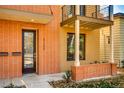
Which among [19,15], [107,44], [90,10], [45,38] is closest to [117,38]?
[107,44]

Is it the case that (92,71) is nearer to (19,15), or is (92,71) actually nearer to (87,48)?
(87,48)

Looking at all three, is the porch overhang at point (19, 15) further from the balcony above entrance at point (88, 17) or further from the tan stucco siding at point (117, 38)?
the tan stucco siding at point (117, 38)

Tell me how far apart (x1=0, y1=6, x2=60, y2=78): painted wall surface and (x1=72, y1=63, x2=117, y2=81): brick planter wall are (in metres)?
1.89

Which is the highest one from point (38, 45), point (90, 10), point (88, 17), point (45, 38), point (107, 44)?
point (90, 10)

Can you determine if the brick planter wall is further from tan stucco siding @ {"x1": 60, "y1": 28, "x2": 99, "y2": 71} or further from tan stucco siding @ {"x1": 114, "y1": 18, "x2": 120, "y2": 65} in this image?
tan stucco siding @ {"x1": 114, "y1": 18, "x2": 120, "y2": 65}

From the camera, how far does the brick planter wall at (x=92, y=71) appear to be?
6941mm

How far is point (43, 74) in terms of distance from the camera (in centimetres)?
827

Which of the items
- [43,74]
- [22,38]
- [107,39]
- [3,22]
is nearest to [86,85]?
[43,74]

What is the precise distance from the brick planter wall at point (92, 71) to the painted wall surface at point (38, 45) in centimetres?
189

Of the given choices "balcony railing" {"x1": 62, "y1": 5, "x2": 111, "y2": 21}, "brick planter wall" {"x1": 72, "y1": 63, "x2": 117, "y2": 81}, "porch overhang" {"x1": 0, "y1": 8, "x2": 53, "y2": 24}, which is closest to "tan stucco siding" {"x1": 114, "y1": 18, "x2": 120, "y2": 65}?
"balcony railing" {"x1": 62, "y1": 5, "x2": 111, "y2": 21}

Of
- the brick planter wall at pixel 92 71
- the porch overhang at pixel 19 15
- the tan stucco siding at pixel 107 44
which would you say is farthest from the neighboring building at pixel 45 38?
the tan stucco siding at pixel 107 44

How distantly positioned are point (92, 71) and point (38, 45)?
9.67 ft

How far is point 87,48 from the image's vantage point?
10.1 m
